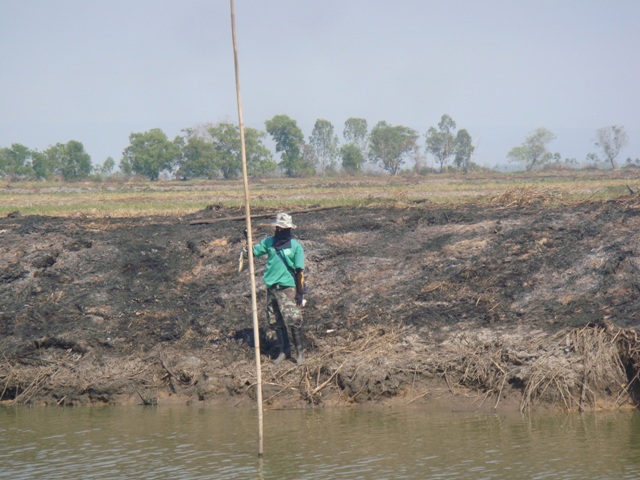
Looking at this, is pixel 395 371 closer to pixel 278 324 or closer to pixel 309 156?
pixel 278 324

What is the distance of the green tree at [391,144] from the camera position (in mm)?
85438

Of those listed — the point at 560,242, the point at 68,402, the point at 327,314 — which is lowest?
the point at 68,402

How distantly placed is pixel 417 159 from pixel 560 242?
7035cm

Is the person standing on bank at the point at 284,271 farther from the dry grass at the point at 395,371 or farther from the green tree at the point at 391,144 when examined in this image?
the green tree at the point at 391,144

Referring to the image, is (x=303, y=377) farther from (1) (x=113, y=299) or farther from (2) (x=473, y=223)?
(2) (x=473, y=223)

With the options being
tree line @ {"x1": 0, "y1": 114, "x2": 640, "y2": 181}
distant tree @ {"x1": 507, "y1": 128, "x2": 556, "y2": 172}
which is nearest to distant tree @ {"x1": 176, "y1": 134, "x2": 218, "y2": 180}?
tree line @ {"x1": 0, "y1": 114, "x2": 640, "y2": 181}

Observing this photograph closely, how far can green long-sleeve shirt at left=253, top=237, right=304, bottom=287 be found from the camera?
11.0 meters

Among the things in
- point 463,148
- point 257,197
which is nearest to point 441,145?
point 463,148

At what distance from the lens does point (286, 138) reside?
79.5 meters

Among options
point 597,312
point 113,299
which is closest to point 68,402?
point 113,299

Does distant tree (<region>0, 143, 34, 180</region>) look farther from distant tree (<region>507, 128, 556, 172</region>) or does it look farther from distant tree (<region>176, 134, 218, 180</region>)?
distant tree (<region>507, 128, 556, 172</region>)

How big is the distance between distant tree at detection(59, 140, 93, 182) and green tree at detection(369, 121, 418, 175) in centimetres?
2773

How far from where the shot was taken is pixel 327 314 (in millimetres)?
12664

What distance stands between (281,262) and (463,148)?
8193 cm
